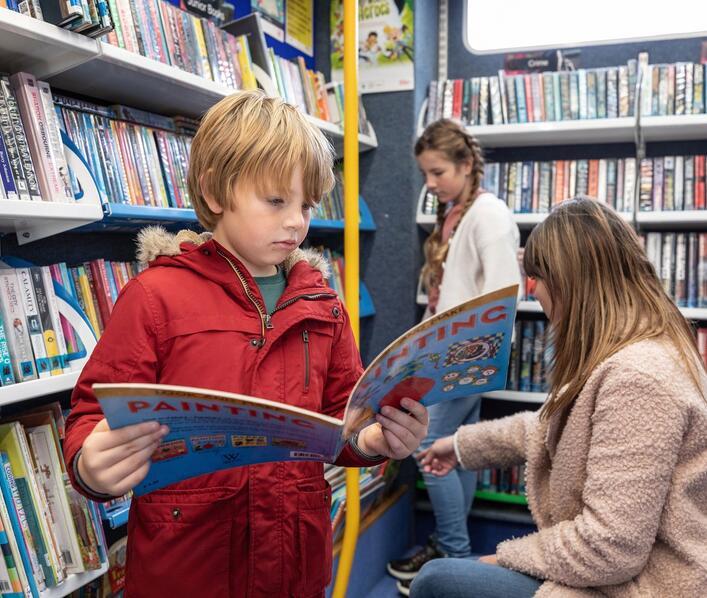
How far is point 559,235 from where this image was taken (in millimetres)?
1094

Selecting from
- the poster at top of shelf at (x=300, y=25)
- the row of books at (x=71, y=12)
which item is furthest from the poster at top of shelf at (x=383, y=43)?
the row of books at (x=71, y=12)

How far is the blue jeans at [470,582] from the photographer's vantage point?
1010mm

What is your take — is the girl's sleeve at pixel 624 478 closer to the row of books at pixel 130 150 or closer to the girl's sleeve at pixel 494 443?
the girl's sleeve at pixel 494 443

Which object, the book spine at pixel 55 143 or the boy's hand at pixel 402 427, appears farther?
the book spine at pixel 55 143

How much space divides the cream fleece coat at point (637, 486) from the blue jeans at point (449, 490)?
Answer: 110cm

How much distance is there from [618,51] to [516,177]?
0.62 m

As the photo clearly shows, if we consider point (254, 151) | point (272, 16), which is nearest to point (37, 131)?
point (254, 151)

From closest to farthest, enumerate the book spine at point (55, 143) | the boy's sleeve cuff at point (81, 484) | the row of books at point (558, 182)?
the boy's sleeve cuff at point (81, 484)
the book spine at point (55, 143)
the row of books at point (558, 182)

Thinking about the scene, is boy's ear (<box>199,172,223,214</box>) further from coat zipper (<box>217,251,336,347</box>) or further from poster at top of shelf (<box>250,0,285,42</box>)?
poster at top of shelf (<box>250,0,285,42</box>)

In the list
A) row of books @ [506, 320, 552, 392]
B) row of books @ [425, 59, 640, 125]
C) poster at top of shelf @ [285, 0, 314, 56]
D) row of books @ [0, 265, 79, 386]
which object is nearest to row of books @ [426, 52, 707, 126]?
row of books @ [425, 59, 640, 125]

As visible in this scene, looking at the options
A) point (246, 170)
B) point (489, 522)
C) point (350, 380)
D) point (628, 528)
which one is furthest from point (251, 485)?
point (489, 522)

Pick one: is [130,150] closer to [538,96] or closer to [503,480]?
[538,96]

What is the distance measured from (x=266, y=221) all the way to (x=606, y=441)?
550 mm

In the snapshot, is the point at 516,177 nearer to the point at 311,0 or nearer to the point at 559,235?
the point at 311,0
